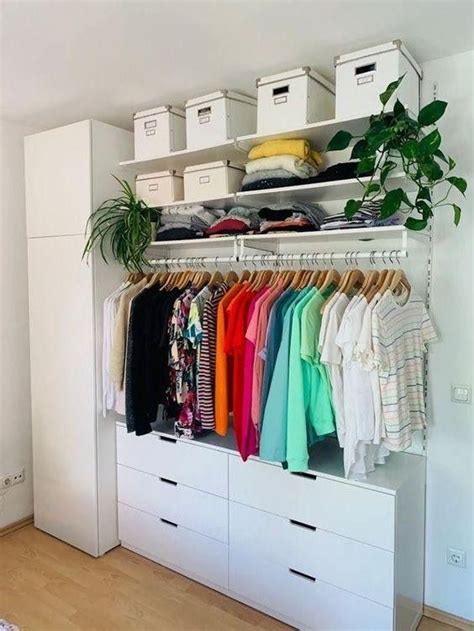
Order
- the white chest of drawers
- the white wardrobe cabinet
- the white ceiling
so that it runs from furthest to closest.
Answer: the white wardrobe cabinet
the white chest of drawers
the white ceiling

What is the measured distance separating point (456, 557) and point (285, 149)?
209cm

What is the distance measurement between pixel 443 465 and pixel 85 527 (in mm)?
2022

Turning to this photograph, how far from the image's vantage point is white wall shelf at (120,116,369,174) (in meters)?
2.16

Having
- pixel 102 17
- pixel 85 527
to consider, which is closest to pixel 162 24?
pixel 102 17

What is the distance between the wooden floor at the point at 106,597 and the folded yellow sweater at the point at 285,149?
2227 mm

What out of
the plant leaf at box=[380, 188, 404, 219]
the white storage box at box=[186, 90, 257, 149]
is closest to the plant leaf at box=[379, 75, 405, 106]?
the plant leaf at box=[380, 188, 404, 219]

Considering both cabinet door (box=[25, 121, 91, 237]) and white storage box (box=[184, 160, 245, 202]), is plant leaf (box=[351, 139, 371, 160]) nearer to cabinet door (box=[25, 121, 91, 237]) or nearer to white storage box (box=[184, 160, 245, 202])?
white storage box (box=[184, 160, 245, 202])

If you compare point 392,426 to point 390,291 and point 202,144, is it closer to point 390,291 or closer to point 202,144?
point 390,291

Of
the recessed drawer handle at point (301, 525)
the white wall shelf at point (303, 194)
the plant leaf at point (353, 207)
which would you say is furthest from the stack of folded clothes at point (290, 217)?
the recessed drawer handle at point (301, 525)

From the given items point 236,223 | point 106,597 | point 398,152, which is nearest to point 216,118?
point 236,223

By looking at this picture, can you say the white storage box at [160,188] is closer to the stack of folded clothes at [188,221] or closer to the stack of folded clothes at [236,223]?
the stack of folded clothes at [188,221]

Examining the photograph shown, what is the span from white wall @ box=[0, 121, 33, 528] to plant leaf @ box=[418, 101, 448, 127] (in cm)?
242

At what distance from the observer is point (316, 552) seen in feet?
7.22

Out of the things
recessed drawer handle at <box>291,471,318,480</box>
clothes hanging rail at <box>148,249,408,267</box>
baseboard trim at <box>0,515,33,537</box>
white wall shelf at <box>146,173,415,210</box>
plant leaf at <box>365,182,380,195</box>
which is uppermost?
white wall shelf at <box>146,173,415,210</box>
